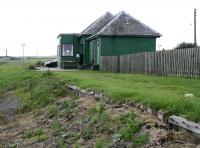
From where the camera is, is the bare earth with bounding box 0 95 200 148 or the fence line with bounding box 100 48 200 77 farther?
the fence line with bounding box 100 48 200 77

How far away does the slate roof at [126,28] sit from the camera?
152 ft

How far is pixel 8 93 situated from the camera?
1170 inches

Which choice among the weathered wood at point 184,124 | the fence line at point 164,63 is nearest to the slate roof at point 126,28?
the fence line at point 164,63

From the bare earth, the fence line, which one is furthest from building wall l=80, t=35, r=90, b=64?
the bare earth

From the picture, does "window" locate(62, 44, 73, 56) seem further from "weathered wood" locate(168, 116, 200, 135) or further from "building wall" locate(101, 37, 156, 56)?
"weathered wood" locate(168, 116, 200, 135)

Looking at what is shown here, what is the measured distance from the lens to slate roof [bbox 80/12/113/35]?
53.0 m

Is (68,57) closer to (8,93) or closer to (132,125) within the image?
(8,93)

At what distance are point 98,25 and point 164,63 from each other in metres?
25.1

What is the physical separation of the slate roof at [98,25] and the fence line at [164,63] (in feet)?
43.8

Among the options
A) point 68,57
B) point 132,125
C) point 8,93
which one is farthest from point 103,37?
point 132,125

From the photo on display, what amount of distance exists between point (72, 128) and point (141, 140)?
4330 mm

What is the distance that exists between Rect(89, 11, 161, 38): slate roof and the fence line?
6857 mm

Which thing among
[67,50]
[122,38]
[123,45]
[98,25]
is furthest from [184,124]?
[67,50]

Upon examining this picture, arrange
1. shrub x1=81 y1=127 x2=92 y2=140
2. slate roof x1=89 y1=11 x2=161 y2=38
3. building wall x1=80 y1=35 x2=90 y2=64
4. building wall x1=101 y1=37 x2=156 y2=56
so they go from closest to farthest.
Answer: shrub x1=81 y1=127 x2=92 y2=140
slate roof x1=89 y1=11 x2=161 y2=38
building wall x1=101 y1=37 x2=156 y2=56
building wall x1=80 y1=35 x2=90 y2=64
